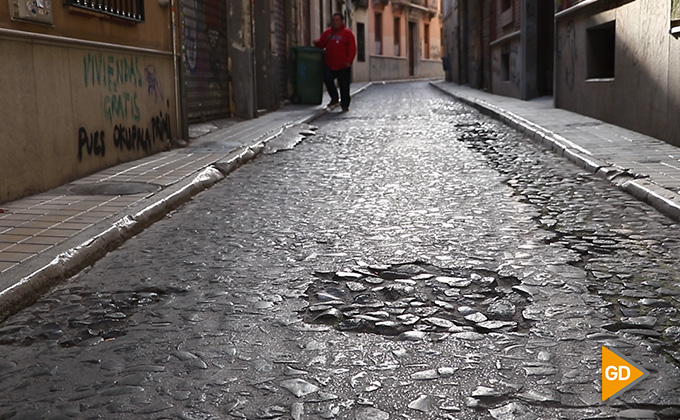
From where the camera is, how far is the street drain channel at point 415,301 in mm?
3059

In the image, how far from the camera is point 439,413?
2303mm

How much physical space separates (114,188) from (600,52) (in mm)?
8083

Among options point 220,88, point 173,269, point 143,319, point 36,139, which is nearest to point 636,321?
point 143,319

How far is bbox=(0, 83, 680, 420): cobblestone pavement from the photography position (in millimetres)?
2426

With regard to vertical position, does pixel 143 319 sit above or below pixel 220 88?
below

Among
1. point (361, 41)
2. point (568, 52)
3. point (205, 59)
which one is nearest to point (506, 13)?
point (568, 52)

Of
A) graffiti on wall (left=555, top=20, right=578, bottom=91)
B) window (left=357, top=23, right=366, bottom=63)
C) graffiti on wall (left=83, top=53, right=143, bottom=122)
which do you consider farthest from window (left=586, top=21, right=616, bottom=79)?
window (left=357, top=23, right=366, bottom=63)

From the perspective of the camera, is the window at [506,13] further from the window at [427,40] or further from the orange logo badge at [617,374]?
the window at [427,40]

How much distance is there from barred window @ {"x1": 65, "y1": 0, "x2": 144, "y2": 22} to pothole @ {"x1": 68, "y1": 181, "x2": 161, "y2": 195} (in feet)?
5.13

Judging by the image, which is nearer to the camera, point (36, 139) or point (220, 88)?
point (36, 139)

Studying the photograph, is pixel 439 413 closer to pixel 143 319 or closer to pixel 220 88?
pixel 143 319

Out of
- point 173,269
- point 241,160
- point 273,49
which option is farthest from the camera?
point 273,49

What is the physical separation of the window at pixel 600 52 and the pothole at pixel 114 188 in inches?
300

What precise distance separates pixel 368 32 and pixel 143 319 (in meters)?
39.9
